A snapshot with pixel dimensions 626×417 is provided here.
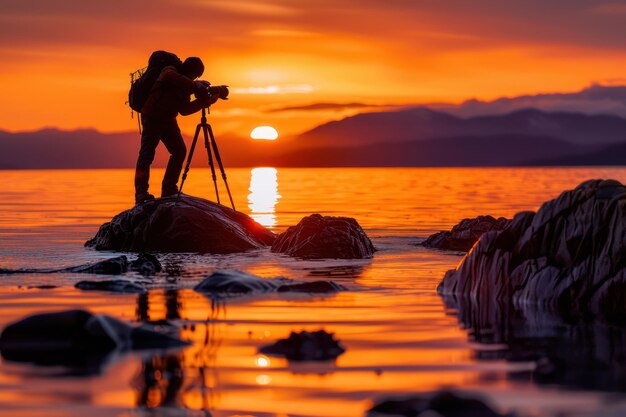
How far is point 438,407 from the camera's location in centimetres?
534

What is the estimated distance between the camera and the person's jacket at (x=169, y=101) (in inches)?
706

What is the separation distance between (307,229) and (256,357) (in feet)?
33.3

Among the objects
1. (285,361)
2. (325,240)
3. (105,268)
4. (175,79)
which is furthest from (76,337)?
(175,79)

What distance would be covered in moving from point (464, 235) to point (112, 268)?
24.4ft

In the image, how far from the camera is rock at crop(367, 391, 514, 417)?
528 cm

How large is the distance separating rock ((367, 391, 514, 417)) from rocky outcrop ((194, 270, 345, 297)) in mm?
5589

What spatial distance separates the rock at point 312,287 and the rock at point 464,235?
7.06m

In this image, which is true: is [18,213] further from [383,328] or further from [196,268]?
[383,328]

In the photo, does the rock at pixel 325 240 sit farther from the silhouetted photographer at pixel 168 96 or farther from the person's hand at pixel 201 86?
the person's hand at pixel 201 86

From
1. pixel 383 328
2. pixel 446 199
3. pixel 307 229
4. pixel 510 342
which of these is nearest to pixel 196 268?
pixel 307 229

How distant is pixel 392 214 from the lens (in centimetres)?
3098

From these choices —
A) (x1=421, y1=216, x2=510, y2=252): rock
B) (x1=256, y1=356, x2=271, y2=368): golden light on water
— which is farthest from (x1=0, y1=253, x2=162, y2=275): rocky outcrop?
(x1=256, y1=356, x2=271, y2=368): golden light on water

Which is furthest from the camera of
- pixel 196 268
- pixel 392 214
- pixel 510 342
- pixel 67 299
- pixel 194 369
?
pixel 392 214

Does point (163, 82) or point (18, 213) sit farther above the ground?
→ point (163, 82)
